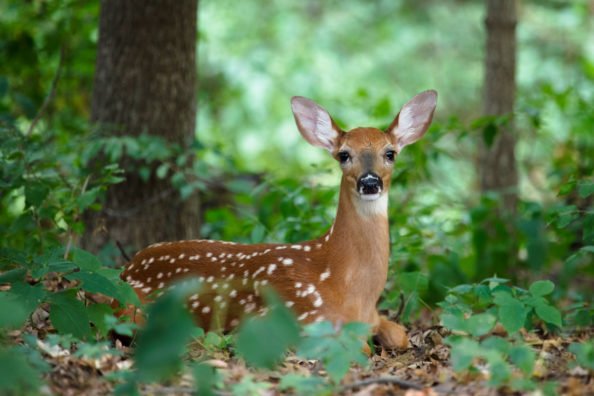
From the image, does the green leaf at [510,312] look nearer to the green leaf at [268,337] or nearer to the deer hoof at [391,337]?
the deer hoof at [391,337]

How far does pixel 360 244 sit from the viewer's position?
4.32m

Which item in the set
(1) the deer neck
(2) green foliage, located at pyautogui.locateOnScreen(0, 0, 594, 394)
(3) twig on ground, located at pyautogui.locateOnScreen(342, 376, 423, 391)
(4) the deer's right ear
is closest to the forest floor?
(3) twig on ground, located at pyautogui.locateOnScreen(342, 376, 423, 391)

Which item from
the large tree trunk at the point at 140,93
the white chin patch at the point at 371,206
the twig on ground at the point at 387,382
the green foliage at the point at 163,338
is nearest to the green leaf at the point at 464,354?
the twig on ground at the point at 387,382

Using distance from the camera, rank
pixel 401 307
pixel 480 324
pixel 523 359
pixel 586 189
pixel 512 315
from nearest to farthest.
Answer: pixel 523 359 → pixel 480 324 → pixel 512 315 → pixel 586 189 → pixel 401 307

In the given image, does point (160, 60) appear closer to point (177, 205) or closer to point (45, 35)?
point (177, 205)

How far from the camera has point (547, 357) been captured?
3.75 meters

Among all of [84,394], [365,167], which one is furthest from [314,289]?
[84,394]

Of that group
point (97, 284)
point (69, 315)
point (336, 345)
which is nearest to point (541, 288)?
point (336, 345)

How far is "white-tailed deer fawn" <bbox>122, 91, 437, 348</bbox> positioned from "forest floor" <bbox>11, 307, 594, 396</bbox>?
373mm

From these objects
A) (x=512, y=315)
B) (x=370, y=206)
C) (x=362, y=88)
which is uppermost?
(x=362, y=88)

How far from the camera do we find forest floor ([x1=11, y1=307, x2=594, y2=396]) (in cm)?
317

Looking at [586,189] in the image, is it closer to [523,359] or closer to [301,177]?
[523,359]

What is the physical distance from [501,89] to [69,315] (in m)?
5.08

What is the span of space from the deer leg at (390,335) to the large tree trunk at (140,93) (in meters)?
2.11
